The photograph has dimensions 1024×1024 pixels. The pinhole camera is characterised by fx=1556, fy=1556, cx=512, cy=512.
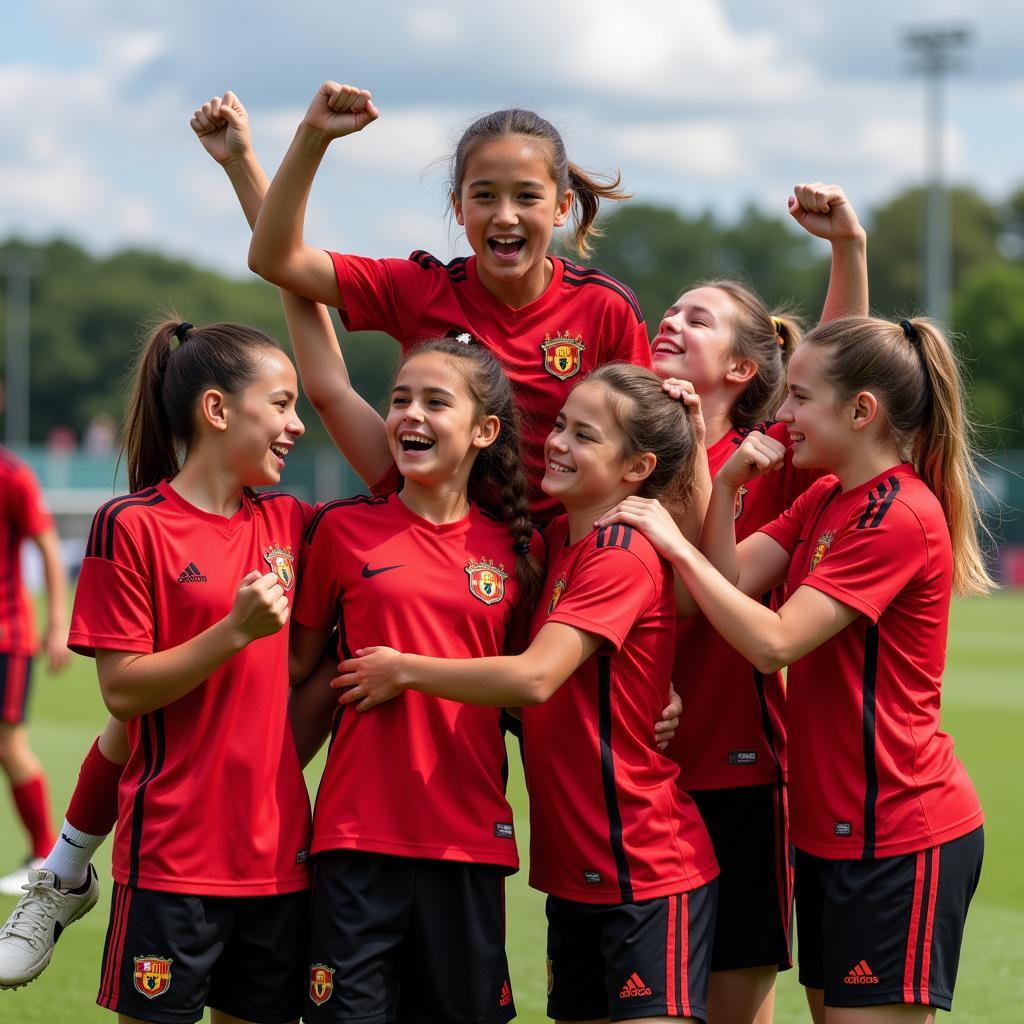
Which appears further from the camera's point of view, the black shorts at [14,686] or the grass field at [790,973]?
the black shorts at [14,686]

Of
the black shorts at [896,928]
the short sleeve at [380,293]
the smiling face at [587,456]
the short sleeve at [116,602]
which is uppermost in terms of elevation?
the short sleeve at [380,293]

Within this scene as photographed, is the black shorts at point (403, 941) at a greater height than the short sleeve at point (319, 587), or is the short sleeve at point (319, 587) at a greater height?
the short sleeve at point (319, 587)

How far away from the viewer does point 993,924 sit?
645cm

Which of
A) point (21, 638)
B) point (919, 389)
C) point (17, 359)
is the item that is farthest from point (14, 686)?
point (17, 359)

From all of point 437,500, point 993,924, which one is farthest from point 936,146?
point 437,500

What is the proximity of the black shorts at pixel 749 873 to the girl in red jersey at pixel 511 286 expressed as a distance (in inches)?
36.9

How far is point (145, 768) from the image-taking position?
3.77 metres

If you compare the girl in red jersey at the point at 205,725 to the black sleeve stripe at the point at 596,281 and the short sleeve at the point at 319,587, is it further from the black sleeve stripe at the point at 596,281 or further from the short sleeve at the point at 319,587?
the black sleeve stripe at the point at 596,281

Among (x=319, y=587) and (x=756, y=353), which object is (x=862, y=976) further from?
(x=756, y=353)

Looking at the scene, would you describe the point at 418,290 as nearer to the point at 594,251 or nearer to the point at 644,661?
the point at 594,251

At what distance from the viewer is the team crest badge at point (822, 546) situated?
3826mm

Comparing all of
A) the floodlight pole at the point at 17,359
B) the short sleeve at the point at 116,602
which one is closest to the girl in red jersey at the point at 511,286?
the short sleeve at the point at 116,602

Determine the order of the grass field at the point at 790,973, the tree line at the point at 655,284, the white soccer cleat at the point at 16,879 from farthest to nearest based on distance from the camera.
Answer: the tree line at the point at 655,284, the white soccer cleat at the point at 16,879, the grass field at the point at 790,973

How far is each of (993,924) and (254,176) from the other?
439 centimetres
